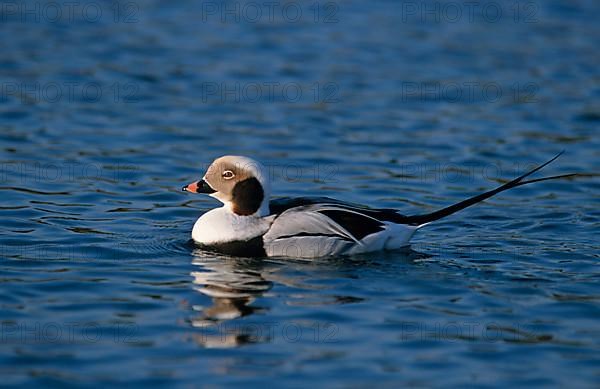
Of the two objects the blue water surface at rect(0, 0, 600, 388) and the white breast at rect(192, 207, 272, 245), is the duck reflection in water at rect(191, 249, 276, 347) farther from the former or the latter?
the white breast at rect(192, 207, 272, 245)

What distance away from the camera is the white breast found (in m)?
11.5

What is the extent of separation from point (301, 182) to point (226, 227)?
10.9ft

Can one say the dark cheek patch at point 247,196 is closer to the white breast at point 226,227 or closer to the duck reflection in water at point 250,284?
the white breast at point 226,227

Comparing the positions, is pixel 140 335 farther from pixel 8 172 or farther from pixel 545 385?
pixel 8 172

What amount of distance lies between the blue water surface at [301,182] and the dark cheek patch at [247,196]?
652 millimetres

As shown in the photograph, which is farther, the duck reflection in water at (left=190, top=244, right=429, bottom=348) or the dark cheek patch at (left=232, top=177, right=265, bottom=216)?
the dark cheek patch at (left=232, top=177, right=265, bottom=216)

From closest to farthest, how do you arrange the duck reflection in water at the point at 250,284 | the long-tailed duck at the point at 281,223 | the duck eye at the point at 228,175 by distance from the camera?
the duck reflection in water at the point at 250,284
the long-tailed duck at the point at 281,223
the duck eye at the point at 228,175

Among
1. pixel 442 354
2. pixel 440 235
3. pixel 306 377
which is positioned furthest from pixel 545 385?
pixel 440 235

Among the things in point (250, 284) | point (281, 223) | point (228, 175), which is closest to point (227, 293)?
point (250, 284)

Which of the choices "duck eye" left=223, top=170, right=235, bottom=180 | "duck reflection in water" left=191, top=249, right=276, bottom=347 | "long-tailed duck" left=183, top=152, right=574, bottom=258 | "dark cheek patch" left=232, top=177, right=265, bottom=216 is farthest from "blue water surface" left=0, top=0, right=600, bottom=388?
"duck eye" left=223, top=170, right=235, bottom=180

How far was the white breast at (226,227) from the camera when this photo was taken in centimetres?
1152

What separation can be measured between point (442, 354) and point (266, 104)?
10023 mm

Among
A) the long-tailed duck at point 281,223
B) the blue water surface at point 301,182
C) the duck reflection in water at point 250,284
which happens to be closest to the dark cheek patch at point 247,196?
the long-tailed duck at point 281,223

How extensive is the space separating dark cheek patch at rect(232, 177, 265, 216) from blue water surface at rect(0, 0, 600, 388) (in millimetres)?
652
